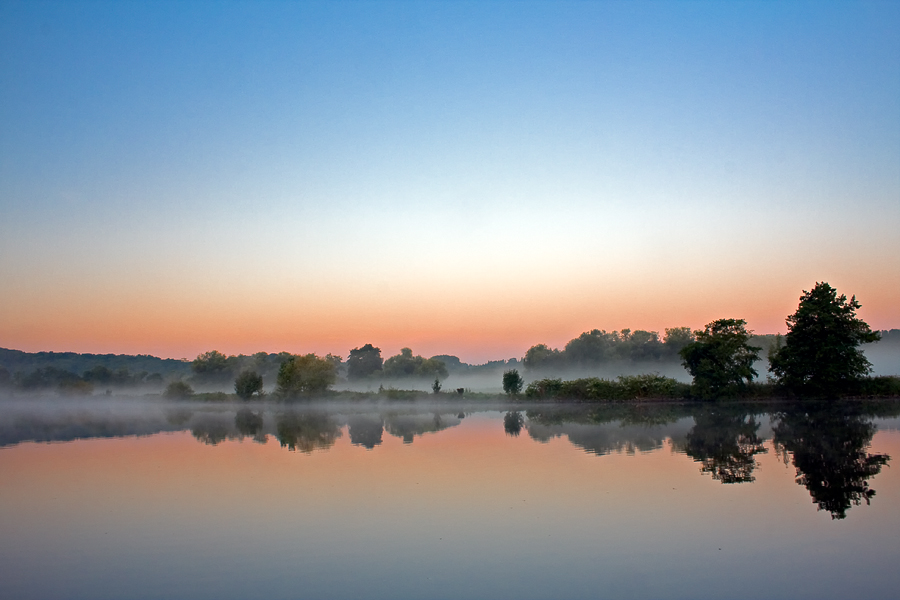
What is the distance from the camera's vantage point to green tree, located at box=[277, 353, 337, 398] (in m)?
68.8

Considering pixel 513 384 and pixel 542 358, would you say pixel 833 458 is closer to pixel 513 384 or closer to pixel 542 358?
pixel 513 384

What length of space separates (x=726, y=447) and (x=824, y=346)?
3008 cm

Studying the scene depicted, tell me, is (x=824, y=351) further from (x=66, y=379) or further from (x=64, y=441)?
(x=66, y=379)

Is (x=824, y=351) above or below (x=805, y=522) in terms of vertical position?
above

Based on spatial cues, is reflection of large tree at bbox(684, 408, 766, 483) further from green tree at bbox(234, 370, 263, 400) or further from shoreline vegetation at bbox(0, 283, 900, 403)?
green tree at bbox(234, 370, 263, 400)

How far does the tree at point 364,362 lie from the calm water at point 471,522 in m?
96.7

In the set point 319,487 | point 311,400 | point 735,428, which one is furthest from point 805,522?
point 311,400

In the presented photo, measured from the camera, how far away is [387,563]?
27.0ft

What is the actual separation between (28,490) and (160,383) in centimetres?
11228

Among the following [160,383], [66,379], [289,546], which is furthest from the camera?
[160,383]

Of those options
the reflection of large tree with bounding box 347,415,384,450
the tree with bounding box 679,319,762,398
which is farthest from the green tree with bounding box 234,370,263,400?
the tree with bounding box 679,319,762,398

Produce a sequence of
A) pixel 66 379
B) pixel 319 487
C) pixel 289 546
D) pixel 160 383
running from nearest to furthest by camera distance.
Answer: pixel 289 546 → pixel 319 487 → pixel 66 379 → pixel 160 383

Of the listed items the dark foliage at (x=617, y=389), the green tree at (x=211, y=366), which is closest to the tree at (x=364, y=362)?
the green tree at (x=211, y=366)

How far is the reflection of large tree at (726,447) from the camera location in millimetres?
14154
